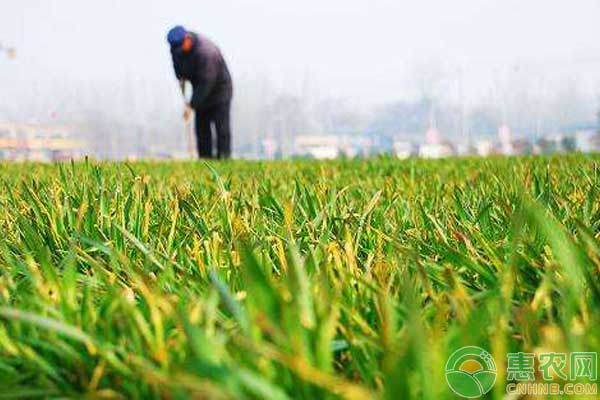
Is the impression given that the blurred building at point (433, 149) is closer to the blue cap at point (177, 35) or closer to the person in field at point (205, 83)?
the person in field at point (205, 83)

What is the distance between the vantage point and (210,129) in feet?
38.5

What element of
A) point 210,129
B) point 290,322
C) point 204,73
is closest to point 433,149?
point 210,129

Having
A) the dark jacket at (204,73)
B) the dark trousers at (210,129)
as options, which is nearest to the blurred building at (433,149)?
the dark trousers at (210,129)

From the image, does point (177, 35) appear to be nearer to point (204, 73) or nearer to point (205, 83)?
point (204, 73)

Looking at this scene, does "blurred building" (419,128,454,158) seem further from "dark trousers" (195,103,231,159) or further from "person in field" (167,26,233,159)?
"person in field" (167,26,233,159)

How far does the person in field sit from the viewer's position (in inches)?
435

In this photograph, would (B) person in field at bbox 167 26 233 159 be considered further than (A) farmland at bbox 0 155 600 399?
Yes

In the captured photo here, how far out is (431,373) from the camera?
0.56 meters

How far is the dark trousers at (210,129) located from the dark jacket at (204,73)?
4.9 inches

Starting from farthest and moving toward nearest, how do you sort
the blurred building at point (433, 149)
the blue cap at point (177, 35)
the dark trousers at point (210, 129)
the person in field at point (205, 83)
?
the dark trousers at point (210, 129)
the person in field at point (205, 83)
the blue cap at point (177, 35)
the blurred building at point (433, 149)

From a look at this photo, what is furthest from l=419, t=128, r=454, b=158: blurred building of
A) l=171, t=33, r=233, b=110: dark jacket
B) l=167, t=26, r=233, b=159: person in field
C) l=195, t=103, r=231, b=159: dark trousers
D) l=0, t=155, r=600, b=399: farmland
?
l=0, t=155, r=600, b=399: farmland

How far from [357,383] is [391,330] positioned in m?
0.12

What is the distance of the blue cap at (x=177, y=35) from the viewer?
35.8 ft

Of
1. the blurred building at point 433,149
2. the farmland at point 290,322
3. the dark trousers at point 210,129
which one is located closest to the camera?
the farmland at point 290,322
